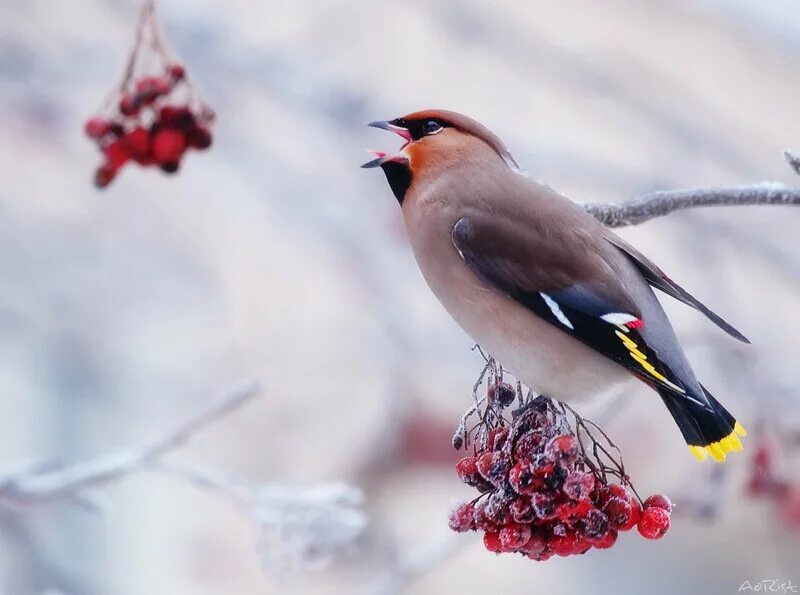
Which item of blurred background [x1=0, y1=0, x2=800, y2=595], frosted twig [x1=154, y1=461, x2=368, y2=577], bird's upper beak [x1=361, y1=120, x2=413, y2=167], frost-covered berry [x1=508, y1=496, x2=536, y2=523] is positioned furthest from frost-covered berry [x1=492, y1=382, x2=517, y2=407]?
blurred background [x1=0, y1=0, x2=800, y2=595]

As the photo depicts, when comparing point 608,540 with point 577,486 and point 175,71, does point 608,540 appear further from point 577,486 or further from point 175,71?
point 175,71

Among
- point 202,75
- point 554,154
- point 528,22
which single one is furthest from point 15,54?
point 528,22

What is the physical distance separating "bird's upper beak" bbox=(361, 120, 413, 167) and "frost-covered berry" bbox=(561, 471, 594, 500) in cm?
35

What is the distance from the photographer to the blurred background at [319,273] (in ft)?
10.2

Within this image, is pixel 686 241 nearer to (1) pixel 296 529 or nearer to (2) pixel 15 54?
(1) pixel 296 529

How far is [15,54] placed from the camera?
272cm

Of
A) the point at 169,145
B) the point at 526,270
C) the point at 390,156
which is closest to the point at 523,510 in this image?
the point at 526,270

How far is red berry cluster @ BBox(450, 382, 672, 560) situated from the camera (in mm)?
1007

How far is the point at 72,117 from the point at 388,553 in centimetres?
181

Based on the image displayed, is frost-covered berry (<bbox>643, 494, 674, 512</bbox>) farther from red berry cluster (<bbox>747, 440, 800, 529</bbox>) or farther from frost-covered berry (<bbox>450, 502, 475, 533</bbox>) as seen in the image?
red berry cluster (<bbox>747, 440, 800, 529</bbox>)

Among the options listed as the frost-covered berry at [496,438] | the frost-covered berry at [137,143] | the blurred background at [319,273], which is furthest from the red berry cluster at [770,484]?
the frost-covered berry at [137,143]

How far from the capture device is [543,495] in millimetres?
1003

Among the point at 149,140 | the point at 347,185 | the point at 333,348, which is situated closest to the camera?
the point at 149,140

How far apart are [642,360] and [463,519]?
0.77ft
